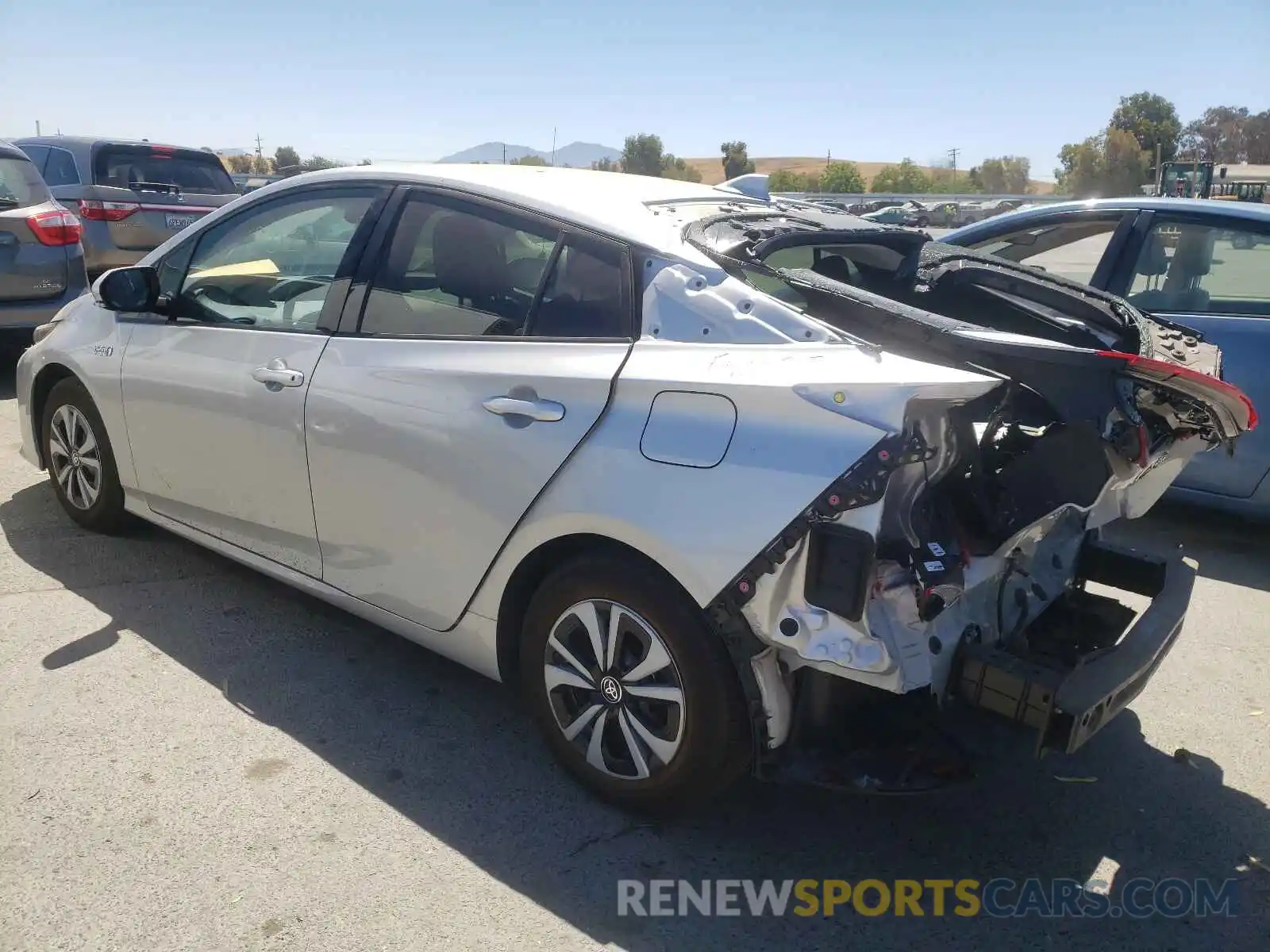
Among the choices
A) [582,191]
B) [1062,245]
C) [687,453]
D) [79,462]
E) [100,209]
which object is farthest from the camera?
[100,209]

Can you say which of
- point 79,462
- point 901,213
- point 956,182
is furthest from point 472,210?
point 956,182

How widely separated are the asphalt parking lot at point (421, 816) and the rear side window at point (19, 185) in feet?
15.4

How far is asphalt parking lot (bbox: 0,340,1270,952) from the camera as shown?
8.01 ft

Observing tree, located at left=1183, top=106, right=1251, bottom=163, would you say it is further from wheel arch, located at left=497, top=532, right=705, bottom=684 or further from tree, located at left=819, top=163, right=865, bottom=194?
wheel arch, located at left=497, top=532, right=705, bottom=684

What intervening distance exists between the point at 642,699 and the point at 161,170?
396 inches

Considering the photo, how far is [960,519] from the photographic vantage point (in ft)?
8.47

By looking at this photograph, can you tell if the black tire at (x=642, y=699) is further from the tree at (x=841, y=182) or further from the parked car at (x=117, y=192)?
the tree at (x=841, y=182)

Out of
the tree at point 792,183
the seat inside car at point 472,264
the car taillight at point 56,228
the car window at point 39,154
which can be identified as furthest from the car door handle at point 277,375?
the tree at point 792,183

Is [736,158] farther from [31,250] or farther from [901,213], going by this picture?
[31,250]

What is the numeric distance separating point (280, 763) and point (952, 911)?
193cm

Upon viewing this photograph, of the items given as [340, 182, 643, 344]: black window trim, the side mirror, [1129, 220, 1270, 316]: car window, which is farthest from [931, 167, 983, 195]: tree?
[340, 182, 643, 344]: black window trim

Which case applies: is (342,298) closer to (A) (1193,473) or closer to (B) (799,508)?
(B) (799,508)

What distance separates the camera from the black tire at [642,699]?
2.51 meters

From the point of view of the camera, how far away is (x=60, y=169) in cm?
1019
